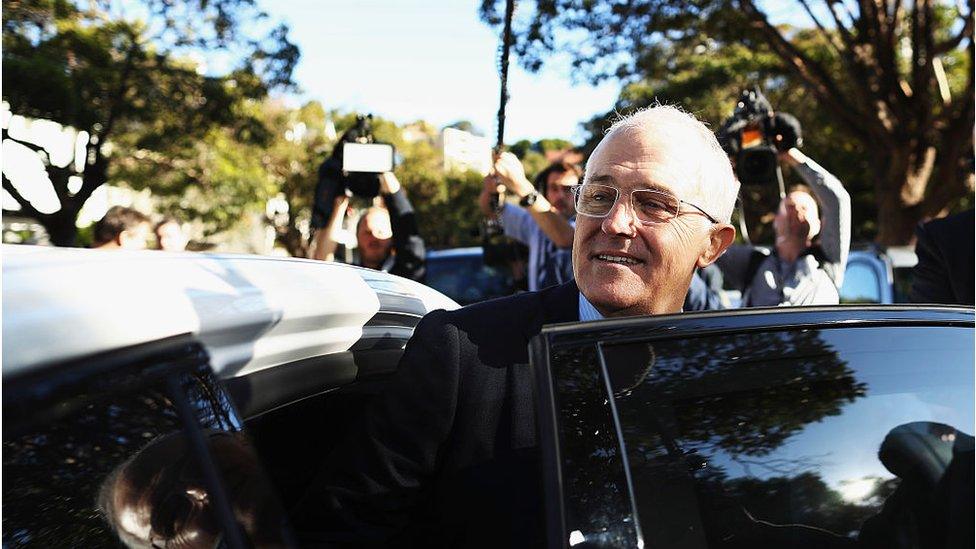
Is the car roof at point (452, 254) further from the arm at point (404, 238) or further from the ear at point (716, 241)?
the ear at point (716, 241)

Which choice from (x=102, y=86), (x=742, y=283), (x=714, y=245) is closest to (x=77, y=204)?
(x=102, y=86)

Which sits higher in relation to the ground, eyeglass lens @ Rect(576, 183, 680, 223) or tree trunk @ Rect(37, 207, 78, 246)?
eyeglass lens @ Rect(576, 183, 680, 223)

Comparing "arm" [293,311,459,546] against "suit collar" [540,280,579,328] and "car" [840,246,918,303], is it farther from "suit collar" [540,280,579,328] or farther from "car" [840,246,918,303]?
"car" [840,246,918,303]

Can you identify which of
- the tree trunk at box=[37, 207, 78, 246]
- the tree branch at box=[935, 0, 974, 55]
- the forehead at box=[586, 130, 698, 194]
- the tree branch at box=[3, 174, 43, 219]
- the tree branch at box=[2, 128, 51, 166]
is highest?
the tree branch at box=[935, 0, 974, 55]

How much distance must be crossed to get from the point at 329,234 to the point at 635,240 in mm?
2913

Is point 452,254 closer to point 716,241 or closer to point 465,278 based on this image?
point 465,278

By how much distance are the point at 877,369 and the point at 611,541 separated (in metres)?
0.50

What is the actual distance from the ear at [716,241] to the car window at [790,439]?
0.55 metres

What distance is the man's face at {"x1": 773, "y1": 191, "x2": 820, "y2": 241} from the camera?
4320 millimetres

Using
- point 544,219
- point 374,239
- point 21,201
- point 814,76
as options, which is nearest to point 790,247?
point 544,219

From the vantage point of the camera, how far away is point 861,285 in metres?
7.28

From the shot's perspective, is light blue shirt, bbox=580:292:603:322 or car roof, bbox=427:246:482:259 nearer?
light blue shirt, bbox=580:292:603:322

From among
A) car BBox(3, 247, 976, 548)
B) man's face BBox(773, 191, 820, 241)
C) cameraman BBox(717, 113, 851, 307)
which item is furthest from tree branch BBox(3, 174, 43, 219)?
car BBox(3, 247, 976, 548)

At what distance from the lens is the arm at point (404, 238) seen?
15.4 feet
